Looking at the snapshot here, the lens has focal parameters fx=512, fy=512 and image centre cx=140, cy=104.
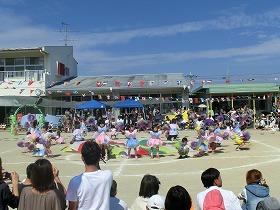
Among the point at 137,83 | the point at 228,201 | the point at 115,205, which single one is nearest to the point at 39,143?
the point at 115,205

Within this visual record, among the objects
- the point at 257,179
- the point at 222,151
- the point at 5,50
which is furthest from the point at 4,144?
the point at 257,179

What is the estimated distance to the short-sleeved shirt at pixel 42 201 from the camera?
4.17 metres

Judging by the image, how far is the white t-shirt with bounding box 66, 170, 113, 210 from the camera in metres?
4.36

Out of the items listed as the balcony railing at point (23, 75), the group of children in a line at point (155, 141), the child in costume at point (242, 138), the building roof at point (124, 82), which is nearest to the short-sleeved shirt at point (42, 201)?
the group of children in a line at point (155, 141)

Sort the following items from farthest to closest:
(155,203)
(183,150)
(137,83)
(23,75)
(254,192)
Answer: (23,75), (137,83), (183,150), (254,192), (155,203)

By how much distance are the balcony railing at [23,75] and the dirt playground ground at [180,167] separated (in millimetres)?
19279

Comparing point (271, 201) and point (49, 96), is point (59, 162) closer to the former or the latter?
point (271, 201)

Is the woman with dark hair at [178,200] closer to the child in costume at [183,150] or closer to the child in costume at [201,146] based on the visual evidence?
the child in costume at [183,150]

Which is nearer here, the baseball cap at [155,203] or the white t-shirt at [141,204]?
the baseball cap at [155,203]

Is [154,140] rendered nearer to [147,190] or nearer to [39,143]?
[39,143]

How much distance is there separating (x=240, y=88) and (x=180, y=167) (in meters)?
23.7

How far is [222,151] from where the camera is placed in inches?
730

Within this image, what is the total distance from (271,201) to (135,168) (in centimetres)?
1041

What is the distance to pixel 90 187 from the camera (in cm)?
438
